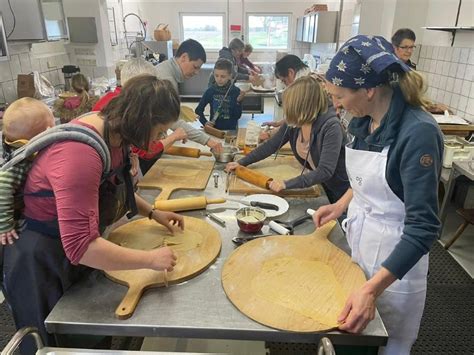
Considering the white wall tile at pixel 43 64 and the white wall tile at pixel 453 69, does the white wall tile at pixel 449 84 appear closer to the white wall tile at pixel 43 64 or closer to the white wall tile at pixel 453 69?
the white wall tile at pixel 453 69

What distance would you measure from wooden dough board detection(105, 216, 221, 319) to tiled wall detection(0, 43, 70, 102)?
264 centimetres

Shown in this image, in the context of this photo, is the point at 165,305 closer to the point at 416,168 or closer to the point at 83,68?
the point at 416,168

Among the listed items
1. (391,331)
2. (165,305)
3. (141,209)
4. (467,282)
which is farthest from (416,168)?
(467,282)

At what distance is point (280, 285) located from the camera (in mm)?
965

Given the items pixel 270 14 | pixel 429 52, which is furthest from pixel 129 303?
pixel 270 14

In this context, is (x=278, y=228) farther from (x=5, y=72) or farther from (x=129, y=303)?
(x=5, y=72)

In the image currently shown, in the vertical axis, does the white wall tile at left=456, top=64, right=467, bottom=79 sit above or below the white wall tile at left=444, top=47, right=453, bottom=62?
below

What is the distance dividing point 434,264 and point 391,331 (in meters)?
1.59

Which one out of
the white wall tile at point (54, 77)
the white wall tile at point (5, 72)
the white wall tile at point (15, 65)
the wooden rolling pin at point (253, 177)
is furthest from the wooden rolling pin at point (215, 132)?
the white wall tile at point (54, 77)

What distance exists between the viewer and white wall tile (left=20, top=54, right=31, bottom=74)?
3.47m

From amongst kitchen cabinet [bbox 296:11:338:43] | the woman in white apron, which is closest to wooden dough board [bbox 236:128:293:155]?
the woman in white apron

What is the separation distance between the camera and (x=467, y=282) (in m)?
2.24

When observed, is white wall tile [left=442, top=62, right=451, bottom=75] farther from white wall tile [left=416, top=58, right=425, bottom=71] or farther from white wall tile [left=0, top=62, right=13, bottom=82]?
white wall tile [left=0, top=62, right=13, bottom=82]

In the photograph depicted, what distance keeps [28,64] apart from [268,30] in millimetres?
5592
